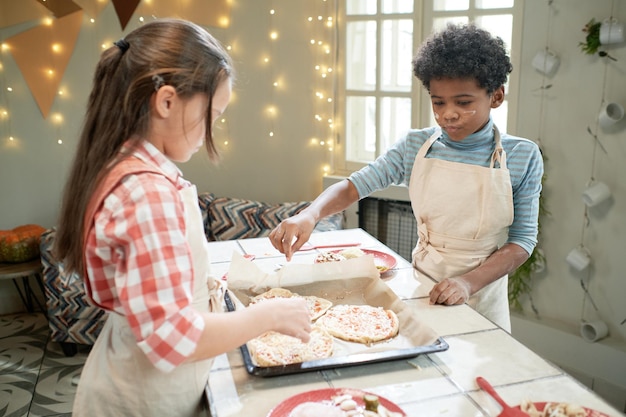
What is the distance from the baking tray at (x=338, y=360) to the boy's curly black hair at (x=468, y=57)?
0.77 m

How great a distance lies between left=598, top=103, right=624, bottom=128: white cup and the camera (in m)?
2.61

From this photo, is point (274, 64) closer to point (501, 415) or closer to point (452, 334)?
point (452, 334)

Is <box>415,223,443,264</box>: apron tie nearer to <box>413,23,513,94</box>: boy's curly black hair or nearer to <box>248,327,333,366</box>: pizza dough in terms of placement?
<box>413,23,513,94</box>: boy's curly black hair

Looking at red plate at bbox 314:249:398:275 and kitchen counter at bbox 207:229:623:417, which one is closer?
kitchen counter at bbox 207:229:623:417

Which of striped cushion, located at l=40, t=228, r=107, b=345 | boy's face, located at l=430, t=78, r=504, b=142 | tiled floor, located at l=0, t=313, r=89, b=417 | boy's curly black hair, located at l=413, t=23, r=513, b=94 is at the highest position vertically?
boy's curly black hair, located at l=413, t=23, r=513, b=94

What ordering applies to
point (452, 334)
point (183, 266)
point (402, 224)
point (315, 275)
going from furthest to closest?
point (402, 224)
point (315, 275)
point (452, 334)
point (183, 266)

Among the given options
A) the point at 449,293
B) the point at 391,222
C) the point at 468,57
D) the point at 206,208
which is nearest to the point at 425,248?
the point at 449,293

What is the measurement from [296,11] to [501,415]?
3.15 meters

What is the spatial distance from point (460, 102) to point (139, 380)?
1.11m

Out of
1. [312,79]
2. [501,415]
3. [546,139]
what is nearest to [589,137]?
[546,139]

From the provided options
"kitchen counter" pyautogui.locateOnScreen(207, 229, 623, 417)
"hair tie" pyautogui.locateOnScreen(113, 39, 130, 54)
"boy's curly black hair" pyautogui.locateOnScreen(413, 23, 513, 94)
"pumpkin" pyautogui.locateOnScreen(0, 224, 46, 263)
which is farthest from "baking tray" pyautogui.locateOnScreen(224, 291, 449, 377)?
"pumpkin" pyautogui.locateOnScreen(0, 224, 46, 263)

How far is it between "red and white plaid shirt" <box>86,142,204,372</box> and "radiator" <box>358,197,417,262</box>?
2618 mm

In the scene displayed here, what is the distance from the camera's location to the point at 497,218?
66.8 inches

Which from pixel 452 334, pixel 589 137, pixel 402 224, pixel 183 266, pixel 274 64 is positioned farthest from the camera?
pixel 274 64
